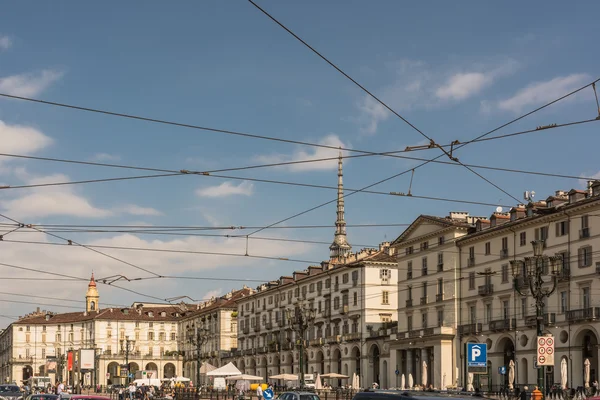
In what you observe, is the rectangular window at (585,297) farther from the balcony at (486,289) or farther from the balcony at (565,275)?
the balcony at (486,289)

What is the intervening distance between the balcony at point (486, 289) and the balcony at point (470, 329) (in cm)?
250

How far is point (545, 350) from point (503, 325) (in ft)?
130

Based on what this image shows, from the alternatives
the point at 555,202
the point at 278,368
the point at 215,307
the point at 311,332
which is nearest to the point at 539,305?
the point at 555,202

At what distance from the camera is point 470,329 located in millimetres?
70875

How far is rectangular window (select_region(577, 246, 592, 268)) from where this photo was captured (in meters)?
58.4

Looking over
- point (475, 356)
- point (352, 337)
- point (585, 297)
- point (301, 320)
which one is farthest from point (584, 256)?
point (475, 356)

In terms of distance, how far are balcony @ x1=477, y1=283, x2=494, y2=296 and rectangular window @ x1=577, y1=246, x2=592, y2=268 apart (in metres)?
10.0

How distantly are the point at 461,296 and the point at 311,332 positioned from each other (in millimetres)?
28202

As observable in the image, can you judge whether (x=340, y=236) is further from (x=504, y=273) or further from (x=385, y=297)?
(x=504, y=273)

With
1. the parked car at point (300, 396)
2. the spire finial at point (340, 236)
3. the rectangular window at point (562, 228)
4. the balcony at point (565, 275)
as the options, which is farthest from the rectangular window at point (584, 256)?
the spire finial at point (340, 236)

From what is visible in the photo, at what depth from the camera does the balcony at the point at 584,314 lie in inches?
2254

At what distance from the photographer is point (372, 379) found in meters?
85.5

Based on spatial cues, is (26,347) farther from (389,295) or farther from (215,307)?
(389,295)

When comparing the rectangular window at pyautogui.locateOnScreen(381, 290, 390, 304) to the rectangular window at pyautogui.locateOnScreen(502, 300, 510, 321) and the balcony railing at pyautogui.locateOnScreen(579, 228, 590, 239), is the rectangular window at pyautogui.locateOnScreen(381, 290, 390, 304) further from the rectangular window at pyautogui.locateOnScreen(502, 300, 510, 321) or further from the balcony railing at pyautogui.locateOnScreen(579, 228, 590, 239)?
the balcony railing at pyautogui.locateOnScreen(579, 228, 590, 239)
